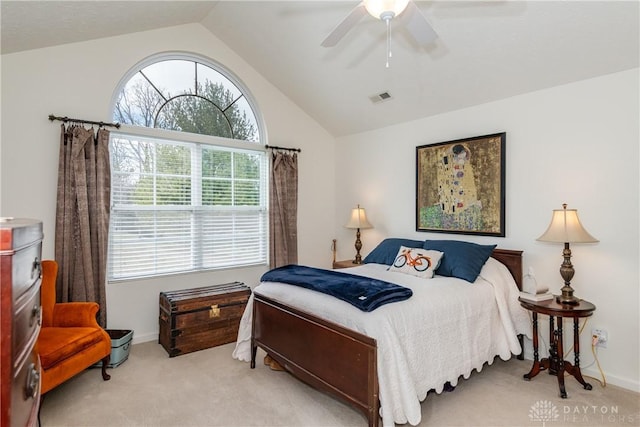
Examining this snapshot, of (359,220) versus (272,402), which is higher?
(359,220)

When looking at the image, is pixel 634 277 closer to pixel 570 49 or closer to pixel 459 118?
pixel 570 49

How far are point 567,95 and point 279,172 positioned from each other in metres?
3.07

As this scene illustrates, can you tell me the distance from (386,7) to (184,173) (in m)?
2.90

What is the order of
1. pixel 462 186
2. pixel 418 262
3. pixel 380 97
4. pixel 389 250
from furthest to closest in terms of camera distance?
pixel 380 97 < pixel 389 250 < pixel 462 186 < pixel 418 262

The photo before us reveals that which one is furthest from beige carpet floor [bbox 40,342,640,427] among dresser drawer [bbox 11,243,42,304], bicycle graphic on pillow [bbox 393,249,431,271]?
dresser drawer [bbox 11,243,42,304]

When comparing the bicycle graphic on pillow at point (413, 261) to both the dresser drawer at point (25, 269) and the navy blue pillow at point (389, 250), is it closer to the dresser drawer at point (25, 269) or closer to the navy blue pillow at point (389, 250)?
the navy blue pillow at point (389, 250)

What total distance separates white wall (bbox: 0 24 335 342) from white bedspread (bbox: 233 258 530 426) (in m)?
1.24

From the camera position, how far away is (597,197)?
2.82 m

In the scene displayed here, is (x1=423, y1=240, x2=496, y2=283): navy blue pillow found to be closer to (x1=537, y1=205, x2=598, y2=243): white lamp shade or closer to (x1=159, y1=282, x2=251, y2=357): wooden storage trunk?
(x1=537, y1=205, x2=598, y2=243): white lamp shade

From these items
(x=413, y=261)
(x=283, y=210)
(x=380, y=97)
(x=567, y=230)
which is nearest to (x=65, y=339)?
(x=283, y=210)

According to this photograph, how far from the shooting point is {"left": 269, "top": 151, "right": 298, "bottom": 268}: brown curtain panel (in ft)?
14.8

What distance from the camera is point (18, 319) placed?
0.77 meters

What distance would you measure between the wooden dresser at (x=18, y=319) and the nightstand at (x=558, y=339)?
117 inches

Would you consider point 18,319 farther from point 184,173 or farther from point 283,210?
point 283,210
